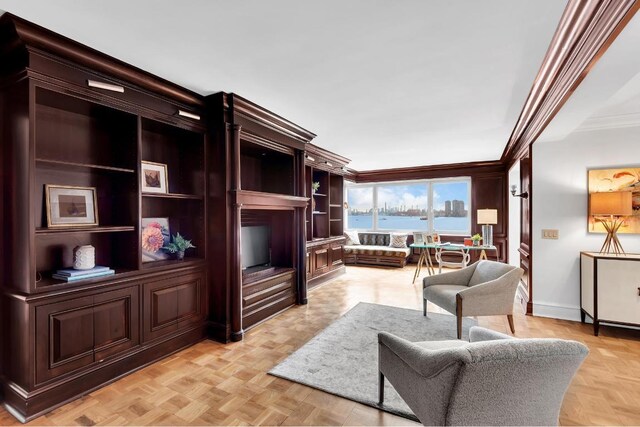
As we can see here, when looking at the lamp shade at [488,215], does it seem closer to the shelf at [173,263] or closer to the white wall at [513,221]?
the white wall at [513,221]

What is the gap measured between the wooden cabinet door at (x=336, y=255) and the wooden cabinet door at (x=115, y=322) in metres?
3.94

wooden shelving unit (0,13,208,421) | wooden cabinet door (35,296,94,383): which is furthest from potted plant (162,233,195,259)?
wooden cabinet door (35,296,94,383)

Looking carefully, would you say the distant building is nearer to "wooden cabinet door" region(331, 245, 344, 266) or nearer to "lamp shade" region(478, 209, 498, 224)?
"lamp shade" region(478, 209, 498, 224)

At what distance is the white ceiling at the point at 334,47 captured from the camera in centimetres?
171

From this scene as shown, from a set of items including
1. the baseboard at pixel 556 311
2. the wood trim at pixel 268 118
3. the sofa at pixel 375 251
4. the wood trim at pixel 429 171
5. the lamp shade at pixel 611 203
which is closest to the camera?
the wood trim at pixel 268 118

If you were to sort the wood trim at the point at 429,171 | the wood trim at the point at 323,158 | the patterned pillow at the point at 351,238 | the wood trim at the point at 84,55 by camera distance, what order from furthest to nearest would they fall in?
the patterned pillow at the point at 351,238 < the wood trim at the point at 429,171 < the wood trim at the point at 323,158 < the wood trim at the point at 84,55

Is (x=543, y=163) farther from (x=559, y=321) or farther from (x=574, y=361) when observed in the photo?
(x=574, y=361)

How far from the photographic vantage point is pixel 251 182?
416 centimetres

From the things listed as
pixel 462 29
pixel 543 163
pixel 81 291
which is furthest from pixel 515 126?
pixel 81 291

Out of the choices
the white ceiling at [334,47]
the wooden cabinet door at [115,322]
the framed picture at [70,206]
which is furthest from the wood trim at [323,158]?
the wooden cabinet door at [115,322]

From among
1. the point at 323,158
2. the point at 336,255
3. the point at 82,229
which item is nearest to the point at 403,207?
the point at 336,255

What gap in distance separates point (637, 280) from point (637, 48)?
8.31 feet

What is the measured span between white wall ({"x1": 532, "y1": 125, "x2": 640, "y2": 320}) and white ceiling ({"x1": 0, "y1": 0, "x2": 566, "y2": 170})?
89 centimetres

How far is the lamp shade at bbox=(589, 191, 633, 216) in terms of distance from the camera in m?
3.18
